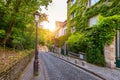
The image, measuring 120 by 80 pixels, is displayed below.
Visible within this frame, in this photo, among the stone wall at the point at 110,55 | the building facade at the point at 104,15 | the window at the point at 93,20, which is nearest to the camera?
the stone wall at the point at 110,55

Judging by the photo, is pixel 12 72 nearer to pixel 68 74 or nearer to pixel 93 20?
pixel 68 74

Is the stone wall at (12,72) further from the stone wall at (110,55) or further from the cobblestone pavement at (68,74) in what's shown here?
the stone wall at (110,55)

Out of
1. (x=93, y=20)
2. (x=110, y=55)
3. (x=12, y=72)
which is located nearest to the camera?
(x=12, y=72)

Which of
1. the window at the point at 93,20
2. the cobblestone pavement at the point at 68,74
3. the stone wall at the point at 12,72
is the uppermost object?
the window at the point at 93,20

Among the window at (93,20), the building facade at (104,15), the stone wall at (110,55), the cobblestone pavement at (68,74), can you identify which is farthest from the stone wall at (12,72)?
the window at (93,20)

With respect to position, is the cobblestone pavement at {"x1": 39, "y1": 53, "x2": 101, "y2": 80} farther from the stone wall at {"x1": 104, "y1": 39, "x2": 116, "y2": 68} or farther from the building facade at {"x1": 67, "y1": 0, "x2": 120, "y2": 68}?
the building facade at {"x1": 67, "y1": 0, "x2": 120, "y2": 68}

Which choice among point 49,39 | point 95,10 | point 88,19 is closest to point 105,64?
point 95,10

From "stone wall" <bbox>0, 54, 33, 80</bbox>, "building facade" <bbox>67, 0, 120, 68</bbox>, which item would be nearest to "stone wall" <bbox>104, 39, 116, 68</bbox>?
"building facade" <bbox>67, 0, 120, 68</bbox>

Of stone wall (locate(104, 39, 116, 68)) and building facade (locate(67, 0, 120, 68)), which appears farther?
building facade (locate(67, 0, 120, 68))

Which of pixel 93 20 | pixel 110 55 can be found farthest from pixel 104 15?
pixel 110 55

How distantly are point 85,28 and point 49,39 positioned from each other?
60.2 metres

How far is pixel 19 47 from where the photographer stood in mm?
28766

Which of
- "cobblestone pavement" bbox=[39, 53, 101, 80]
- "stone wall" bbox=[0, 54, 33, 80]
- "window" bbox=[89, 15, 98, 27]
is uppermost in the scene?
"window" bbox=[89, 15, 98, 27]

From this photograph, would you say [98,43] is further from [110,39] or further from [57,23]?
[57,23]
